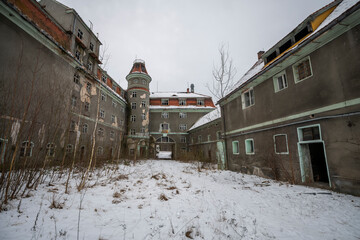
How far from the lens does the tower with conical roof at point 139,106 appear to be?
88.9ft

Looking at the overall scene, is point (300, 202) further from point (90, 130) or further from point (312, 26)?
point (90, 130)

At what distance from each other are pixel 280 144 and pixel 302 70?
3.68m

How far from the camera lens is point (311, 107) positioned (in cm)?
661

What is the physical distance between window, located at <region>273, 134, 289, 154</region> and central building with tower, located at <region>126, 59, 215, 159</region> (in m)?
18.9

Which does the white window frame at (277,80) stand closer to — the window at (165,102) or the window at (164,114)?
the window at (164,114)

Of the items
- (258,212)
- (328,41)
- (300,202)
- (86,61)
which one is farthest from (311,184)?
(86,61)

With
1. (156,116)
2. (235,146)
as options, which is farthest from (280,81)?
(156,116)

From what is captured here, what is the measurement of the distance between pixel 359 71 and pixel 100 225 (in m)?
8.65

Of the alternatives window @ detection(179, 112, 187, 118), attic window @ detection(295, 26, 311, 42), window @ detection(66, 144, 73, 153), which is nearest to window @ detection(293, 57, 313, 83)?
attic window @ detection(295, 26, 311, 42)

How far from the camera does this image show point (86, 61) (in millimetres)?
17078

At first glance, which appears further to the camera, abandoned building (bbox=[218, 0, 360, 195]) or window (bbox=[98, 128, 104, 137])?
window (bbox=[98, 128, 104, 137])

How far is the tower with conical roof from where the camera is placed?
88.9 feet

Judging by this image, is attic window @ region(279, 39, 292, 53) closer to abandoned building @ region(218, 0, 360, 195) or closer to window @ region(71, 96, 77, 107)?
abandoned building @ region(218, 0, 360, 195)

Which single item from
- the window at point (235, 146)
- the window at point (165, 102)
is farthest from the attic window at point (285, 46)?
the window at point (165, 102)
